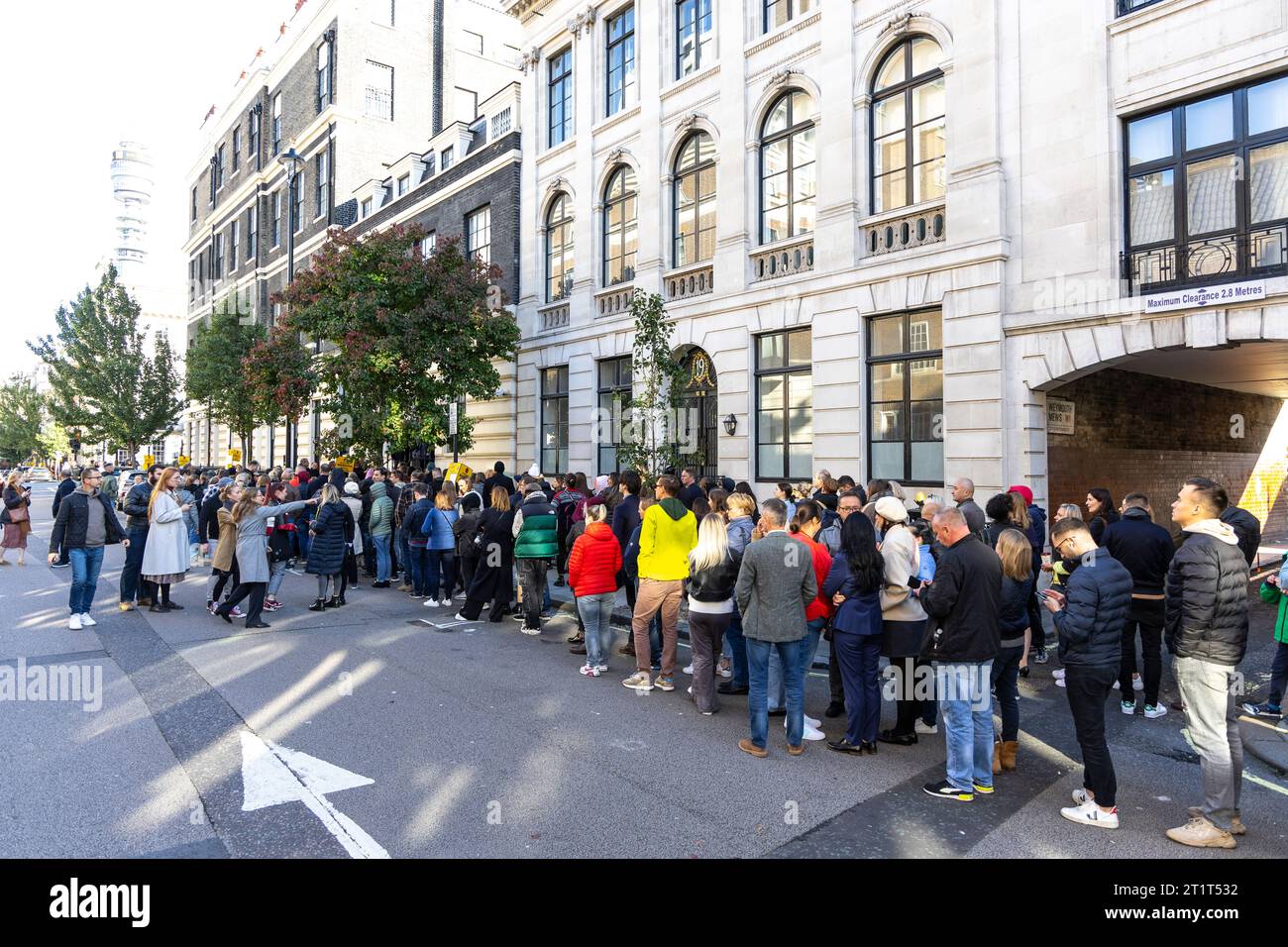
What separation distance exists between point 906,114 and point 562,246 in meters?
10.5

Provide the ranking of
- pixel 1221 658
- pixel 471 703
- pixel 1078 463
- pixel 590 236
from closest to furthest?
pixel 1221 658, pixel 471 703, pixel 1078 463, pixel 590 236

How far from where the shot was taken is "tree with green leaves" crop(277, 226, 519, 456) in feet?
59.2

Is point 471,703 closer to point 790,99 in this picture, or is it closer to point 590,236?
point 790,99

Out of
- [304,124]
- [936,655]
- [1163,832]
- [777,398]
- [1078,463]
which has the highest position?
[304,124]

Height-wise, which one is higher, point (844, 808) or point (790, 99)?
point (790, 99)

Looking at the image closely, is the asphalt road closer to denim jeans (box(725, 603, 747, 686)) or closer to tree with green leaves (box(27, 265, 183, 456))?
denim jeans (box(725, 603, 747, 686))

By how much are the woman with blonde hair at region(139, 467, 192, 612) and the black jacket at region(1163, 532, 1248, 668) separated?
1154 centimetres

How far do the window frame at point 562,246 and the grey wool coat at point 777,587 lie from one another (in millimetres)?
16212

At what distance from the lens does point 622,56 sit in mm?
19531

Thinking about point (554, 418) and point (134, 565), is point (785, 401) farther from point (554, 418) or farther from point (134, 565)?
point (134, 565)

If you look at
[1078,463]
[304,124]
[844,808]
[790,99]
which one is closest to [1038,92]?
[790,99]
